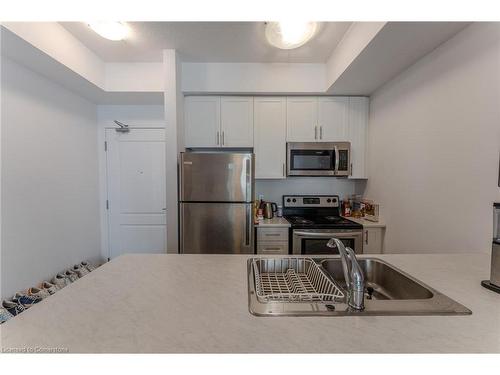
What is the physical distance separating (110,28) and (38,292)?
2.38 metres

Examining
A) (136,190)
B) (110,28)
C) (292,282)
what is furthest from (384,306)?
(136,190)

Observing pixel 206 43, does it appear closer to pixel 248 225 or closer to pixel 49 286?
pixel 248 225

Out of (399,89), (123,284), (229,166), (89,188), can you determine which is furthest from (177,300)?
(89,188)

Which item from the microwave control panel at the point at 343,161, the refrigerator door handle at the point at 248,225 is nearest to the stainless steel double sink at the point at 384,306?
the refrigerator door handle at the point at 248,225

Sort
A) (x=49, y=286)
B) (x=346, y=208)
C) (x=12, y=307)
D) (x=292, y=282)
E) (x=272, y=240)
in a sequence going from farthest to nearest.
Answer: (x=346, y=208) → (x=272, y=240) → (x=49, y=286) → (x=12, y=307) → (x=292, y=282)

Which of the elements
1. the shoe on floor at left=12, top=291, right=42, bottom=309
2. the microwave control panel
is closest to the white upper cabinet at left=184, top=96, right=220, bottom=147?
the microwave control panel

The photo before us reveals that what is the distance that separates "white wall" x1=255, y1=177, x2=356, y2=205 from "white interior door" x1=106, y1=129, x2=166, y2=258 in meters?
1.37

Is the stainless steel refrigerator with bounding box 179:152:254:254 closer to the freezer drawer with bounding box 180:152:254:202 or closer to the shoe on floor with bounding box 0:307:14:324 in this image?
the freezer drawer with bounding box 180:152:254:202

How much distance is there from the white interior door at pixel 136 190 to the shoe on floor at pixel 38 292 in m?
1.02

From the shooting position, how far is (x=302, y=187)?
121 inches

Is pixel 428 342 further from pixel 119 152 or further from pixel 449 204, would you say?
pixel 119 152

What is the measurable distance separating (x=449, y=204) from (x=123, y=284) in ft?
6.69

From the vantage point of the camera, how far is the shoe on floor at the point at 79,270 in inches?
103
